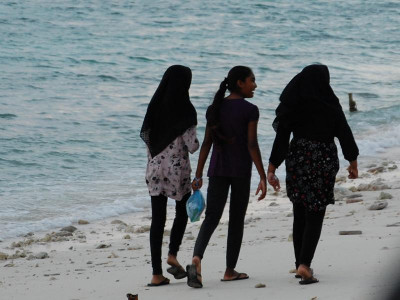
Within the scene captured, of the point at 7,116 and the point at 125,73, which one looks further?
the point at 125,73

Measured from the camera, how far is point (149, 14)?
4472 cm

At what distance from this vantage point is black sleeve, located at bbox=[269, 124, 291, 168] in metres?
5.77

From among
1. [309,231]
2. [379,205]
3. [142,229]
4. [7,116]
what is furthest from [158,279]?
[7,116]

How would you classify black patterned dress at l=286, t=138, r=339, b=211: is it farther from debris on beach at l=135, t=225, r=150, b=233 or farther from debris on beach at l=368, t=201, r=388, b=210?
debris on beach at l=135, t=225, r=150, b=233

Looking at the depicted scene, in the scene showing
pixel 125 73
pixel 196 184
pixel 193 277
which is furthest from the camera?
pixel 125 73

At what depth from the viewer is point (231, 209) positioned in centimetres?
619

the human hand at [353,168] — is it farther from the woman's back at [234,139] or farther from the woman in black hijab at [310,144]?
the woman's back at [234,139]

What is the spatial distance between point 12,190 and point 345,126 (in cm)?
929

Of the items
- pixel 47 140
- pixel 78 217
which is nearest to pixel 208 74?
pixel 47 140

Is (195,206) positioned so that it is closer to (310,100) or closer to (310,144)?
(310,144)

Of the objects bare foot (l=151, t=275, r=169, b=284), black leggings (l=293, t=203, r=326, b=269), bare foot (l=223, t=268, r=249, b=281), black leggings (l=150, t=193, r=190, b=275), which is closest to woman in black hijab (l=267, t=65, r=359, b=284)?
black leggings (l=293, t=203, r=326, b=269)

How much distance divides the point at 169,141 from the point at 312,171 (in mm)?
1042

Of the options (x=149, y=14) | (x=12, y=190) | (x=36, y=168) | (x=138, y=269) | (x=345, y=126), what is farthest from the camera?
(x=149, y=14)

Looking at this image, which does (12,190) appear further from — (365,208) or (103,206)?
(365,208)
